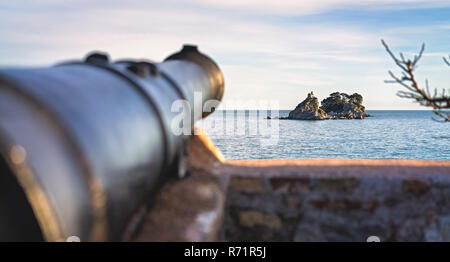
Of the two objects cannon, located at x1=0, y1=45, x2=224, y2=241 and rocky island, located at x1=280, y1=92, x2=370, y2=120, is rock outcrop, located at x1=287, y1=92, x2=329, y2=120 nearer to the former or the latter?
rocky island, located at x1=280, y1=92, x2=370, y2=120

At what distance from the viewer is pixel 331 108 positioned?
13012cm

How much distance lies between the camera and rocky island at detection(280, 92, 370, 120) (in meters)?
121

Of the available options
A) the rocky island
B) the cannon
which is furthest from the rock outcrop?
the cannon

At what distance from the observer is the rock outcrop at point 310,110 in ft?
395

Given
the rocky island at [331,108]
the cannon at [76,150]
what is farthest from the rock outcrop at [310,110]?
the cannon at [76,150]

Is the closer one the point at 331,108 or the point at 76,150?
the point at 76,150

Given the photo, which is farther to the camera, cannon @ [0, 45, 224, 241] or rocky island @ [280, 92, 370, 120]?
rocky island @ [280, 92, 370, 120]

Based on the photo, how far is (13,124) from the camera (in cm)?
220

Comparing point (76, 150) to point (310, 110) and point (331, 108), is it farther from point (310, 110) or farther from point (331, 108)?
point (331, 108)

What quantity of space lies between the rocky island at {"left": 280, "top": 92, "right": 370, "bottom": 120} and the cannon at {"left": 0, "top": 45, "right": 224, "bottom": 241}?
388ft

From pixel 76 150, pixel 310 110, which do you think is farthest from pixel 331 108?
pixel 76 150

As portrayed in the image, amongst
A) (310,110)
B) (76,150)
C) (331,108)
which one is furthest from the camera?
(331,108)

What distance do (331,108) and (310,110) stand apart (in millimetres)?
11928
